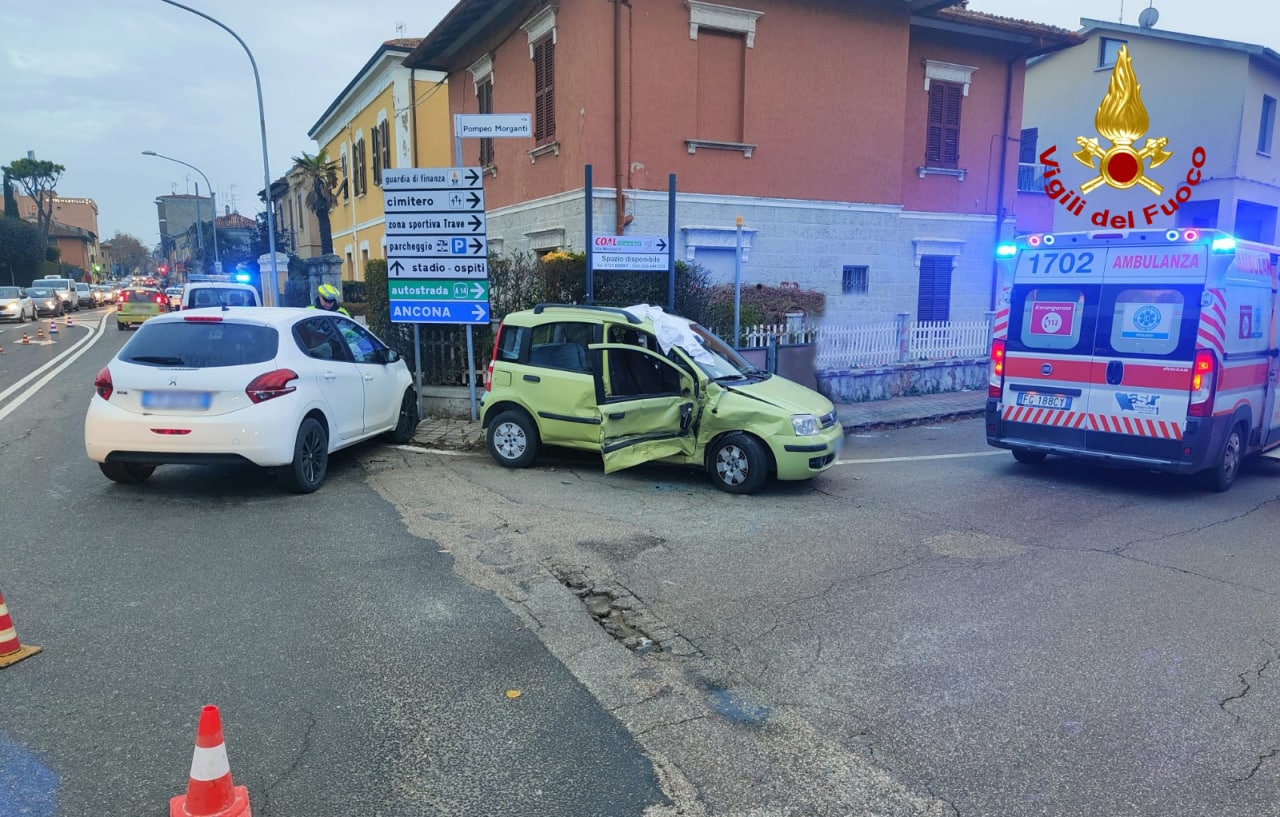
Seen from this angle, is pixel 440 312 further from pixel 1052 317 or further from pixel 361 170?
pixel 361 170

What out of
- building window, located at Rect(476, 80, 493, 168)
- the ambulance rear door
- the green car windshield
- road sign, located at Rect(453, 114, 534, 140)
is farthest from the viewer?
building window, located at Rect(476, 80, 493, 168)

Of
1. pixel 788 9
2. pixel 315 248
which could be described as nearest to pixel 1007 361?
pixel 788 9

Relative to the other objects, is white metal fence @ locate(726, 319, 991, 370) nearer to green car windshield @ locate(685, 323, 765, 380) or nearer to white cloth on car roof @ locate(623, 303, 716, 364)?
green car windshield @ locate(685, 323, 765, 380)

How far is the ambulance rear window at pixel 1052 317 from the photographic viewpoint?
823 centimetres

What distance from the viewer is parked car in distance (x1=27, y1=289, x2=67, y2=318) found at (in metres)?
38.9

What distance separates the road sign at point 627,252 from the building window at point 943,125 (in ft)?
32.6

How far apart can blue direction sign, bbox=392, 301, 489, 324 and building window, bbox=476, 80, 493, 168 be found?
8.66m

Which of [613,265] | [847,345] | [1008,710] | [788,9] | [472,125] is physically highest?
[788,9]

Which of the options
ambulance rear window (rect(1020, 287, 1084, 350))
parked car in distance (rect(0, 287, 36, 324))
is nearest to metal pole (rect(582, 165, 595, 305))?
ambulance rear window (rect(1020, 287, 1084, 350))

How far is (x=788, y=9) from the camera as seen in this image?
15203 mm

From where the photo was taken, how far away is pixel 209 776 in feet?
8.51

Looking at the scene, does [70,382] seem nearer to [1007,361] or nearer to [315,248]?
[1007,361]

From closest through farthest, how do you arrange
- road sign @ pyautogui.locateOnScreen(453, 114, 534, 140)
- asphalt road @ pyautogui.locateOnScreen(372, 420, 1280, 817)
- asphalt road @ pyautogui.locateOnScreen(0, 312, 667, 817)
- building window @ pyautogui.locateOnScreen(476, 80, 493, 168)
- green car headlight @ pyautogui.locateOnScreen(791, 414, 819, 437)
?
asphalt road @ pyautogui.locateOnScreen(0, 312, 667, 817) < asphalt road @ pyautogui.locateOnScreen(372, 420, 1280, 817) < green car headlight @ pyautogui.locateOnScreen(791, 414, 819, 437) < road sign @ pyautogui.locateOnScreen(453, 114, 534, 140) < building window @ pyautogui.locateOnScreen(476, 80, 493, 168)

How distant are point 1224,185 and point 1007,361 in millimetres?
19931
